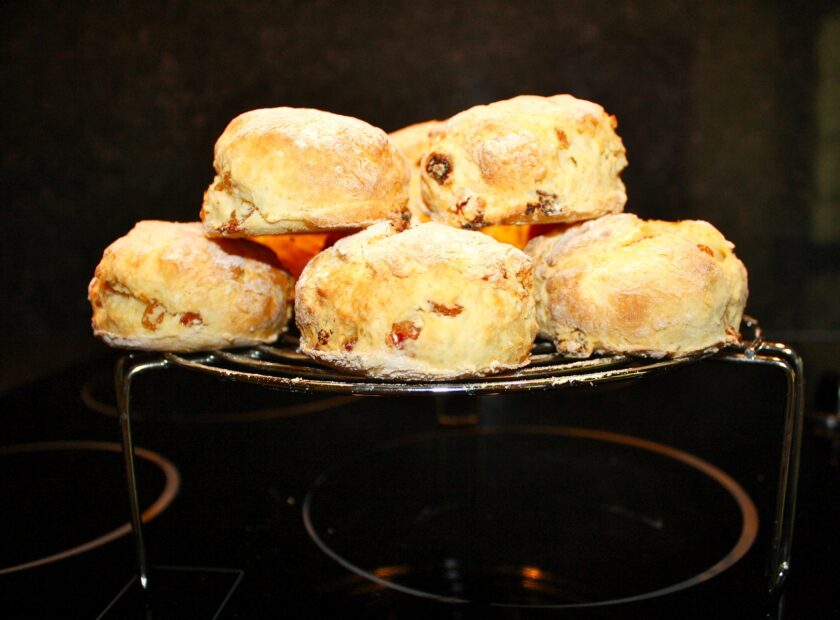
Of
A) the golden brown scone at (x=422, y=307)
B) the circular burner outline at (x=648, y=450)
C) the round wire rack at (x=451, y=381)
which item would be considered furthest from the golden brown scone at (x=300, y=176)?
the circular burner outline at (x=648, y=450)

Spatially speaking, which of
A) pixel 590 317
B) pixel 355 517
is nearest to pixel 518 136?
pixel 590 317

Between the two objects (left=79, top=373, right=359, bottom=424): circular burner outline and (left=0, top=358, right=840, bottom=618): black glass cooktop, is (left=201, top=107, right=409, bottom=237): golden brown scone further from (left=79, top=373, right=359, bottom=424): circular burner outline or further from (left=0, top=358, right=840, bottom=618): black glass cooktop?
(left=79, top=373, right=359, bottom=424): circular burner outline

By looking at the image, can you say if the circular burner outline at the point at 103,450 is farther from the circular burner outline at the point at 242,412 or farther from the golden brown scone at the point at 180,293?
the golden brown scone at the point at 180,293

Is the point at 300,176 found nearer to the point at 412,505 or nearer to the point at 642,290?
the point at 642,290

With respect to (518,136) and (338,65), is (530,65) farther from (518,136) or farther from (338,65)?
(518,136)

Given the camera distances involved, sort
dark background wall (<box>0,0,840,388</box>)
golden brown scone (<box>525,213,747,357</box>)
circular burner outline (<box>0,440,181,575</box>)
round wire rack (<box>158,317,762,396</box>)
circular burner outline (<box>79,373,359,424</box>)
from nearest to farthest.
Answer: round wire rack (<box>158,317,762,396</box>) < golden brown scone (<box>525,213,747,357</box>) < circular burner outline (<box>0,440,181,575</box>) < circular burner outline (<box>79,373,359,424</box>) < dark background wall (<box>0,0,840,388</box>)

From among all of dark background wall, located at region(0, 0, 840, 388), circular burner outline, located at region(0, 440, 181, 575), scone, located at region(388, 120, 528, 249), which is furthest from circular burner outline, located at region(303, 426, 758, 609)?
dark background wall, located at region(0, 0, 840, 388)
